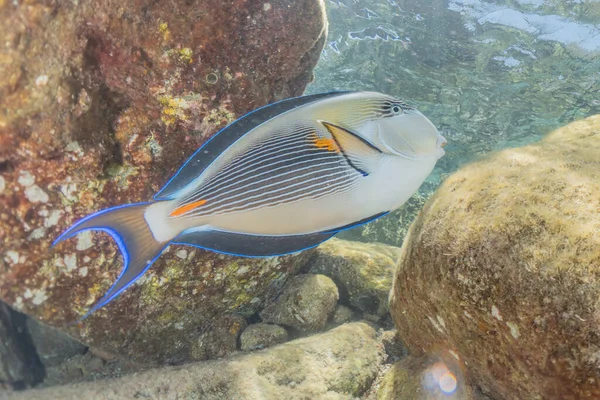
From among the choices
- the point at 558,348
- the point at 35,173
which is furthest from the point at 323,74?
the point at 558,348

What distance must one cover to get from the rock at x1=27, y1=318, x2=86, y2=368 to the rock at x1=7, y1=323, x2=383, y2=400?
170 centimetres

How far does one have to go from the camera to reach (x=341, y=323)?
4211 mm

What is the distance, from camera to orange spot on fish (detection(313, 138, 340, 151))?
1.22 meters

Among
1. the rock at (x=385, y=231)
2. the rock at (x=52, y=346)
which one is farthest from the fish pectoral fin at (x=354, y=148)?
the rock at (x=385, y=231)

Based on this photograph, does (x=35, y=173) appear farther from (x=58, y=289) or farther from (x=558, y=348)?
(x=558, y=348)

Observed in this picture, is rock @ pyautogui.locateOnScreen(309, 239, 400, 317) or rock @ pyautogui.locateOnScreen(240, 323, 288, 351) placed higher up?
rock @ pyautogui.locateOnScreen(240, 323, 288, 351)

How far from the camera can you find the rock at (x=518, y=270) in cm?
163

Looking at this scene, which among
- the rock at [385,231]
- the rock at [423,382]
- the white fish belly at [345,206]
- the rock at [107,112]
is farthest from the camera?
the rock at [385,231]

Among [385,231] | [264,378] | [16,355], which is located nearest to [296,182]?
[264,378]

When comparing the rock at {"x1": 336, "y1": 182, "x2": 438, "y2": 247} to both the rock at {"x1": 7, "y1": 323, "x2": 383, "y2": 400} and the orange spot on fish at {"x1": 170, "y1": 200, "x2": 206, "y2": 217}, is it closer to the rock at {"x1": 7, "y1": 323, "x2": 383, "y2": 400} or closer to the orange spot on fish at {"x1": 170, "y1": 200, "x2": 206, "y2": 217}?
the rock at {"x1": 7, "y1": 323, "x2": 383, "y2": 400}

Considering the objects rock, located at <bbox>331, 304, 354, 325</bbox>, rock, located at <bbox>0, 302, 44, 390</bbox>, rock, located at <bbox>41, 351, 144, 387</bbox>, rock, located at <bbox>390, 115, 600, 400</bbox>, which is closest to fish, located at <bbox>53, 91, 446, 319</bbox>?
rock, located at <bbox>390, 115, 600, 400</bbox>

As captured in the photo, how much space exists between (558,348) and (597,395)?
0.71ft

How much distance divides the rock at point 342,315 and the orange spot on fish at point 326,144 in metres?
3.39

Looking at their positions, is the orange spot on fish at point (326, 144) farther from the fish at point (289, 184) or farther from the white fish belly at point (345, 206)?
the white fish belly at point (345, 206)
